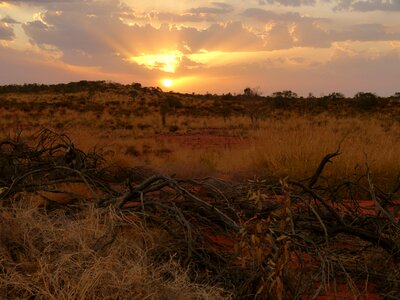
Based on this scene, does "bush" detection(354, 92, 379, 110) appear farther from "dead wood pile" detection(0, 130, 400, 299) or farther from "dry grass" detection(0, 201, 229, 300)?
"dry grass" detection(0, 201, 229, 300)

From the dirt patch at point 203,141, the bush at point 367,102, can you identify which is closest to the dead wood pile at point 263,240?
the dirt patch at point 203,141

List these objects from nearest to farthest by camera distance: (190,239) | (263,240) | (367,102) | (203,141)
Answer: (263,240) < (190,239) < (203,141) < (367,102)

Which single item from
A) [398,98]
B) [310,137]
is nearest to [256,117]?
[310,137]

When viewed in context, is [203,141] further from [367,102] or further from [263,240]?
[367,102]

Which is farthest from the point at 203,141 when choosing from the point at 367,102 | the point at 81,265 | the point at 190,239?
the point at 367,102

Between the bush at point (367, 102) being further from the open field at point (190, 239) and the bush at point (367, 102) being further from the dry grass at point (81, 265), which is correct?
the dry grass at point (81, 265)

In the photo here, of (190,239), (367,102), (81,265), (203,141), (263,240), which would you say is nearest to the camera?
(81,265)

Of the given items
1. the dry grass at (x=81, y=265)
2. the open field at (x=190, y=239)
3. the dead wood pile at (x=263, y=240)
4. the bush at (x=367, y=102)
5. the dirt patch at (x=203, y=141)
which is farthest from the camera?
the bush at (x=367, y=102)

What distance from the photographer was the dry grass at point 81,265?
2557mm

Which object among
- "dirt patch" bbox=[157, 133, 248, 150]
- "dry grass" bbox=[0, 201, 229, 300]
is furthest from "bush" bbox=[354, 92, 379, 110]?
"dry grass" bbox=[0, 201, 229, 300]

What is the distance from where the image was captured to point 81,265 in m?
2.83

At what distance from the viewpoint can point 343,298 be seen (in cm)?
357

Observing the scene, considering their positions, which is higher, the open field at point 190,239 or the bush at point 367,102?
the open field at point 190,239

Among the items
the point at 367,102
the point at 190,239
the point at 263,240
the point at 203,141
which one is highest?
the point at 263,240
